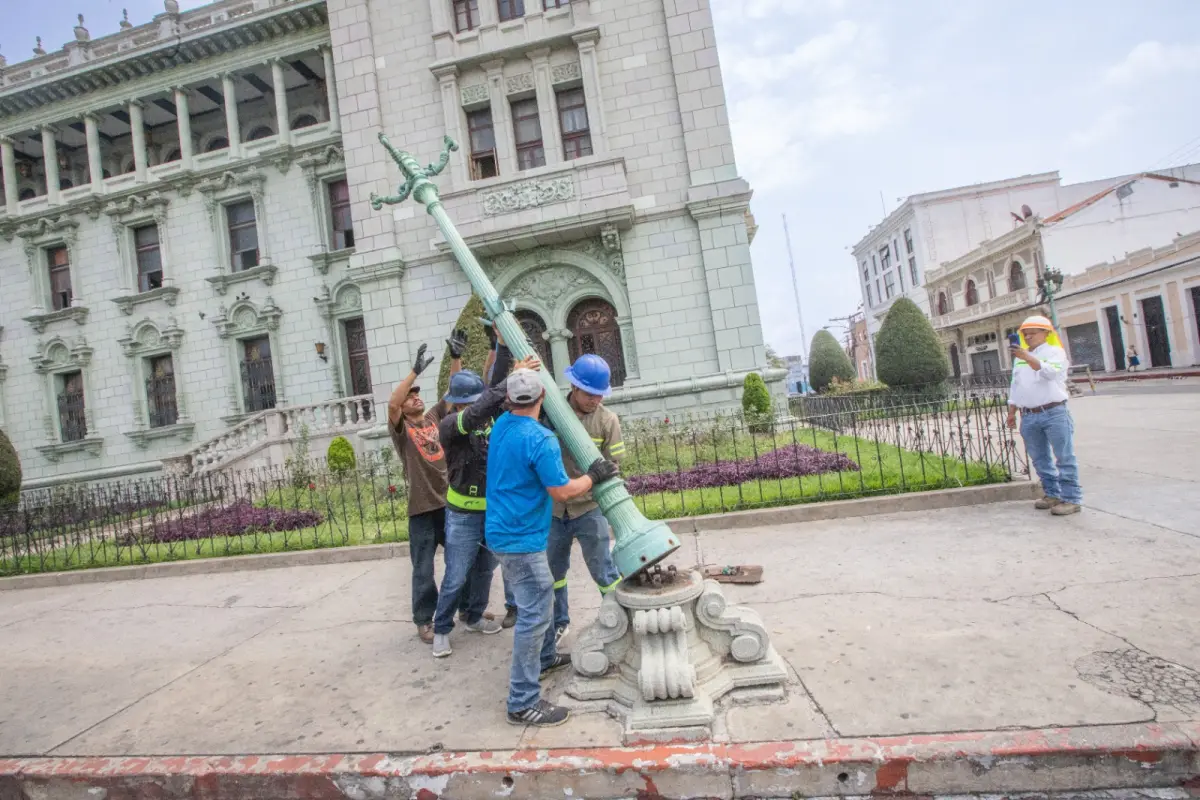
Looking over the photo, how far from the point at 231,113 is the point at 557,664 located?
69.9 feet

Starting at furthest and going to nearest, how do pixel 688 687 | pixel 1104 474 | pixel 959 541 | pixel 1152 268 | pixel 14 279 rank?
pixel 1152 268 < pixel 14 279 < pixel 1104 474 < pixel 959 541 < pixel 688 687

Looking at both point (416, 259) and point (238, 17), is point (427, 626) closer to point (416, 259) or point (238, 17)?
point (416, 259)

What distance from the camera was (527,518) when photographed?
3.18m

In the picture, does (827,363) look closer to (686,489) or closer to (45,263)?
(686,489)

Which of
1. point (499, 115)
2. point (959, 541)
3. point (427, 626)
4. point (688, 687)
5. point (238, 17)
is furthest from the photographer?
point (238, 17)

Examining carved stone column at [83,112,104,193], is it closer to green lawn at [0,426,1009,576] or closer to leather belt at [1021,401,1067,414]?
green lawn at [0,426,1009,576]

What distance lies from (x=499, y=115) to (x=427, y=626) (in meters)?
13.9

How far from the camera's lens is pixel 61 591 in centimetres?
779

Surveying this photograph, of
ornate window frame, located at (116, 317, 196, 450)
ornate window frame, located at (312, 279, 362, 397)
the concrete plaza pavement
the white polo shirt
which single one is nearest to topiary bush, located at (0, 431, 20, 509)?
ornate window frame, located at (116, 317, 196, 450)

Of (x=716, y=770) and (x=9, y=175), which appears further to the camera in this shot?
(x=9, y=175)

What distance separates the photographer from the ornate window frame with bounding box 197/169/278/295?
19.0m

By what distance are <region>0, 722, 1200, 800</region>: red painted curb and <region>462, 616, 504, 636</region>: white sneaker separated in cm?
157

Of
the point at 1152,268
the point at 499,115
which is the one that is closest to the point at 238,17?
the point at 499,115

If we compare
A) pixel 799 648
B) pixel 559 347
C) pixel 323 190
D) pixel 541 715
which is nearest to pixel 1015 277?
pixel 559 347
